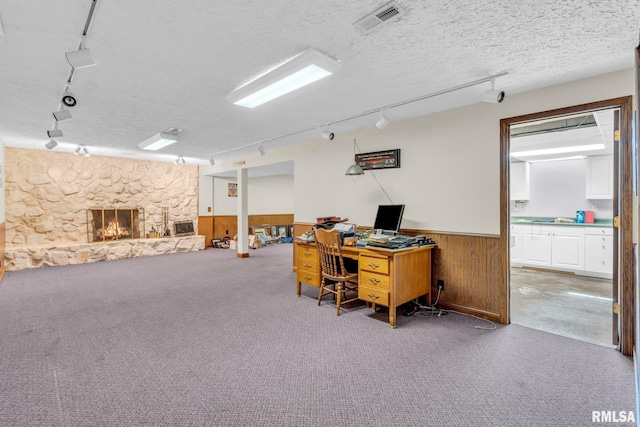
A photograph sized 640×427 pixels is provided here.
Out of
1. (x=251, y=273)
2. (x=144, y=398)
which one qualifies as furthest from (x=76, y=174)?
(x=144, y=398)

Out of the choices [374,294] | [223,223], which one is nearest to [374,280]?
[374,294]

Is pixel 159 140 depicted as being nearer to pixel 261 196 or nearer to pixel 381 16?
pixel 381 16

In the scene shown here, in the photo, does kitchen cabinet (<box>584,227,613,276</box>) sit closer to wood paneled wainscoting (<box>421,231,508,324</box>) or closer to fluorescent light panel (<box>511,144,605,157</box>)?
fluorescent light panel (<box>511,144,605,157</box>)

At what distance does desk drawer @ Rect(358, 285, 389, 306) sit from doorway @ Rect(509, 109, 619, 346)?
1454mm

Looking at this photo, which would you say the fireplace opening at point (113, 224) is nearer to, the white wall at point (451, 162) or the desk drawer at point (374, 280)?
the white wall at point (451, 162)

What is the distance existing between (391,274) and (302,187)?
3.04 meters

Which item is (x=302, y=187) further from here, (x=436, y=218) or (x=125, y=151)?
(x=125, y=151)

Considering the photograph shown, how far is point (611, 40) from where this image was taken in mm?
2141

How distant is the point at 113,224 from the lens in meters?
7.40

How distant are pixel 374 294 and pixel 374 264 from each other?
33 cm

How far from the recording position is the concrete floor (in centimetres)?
301

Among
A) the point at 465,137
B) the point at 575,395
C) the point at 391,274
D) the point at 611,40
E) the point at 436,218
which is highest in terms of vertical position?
the point at 611,40

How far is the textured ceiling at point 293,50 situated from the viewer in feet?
5.98

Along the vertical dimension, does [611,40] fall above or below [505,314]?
above
